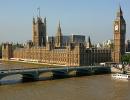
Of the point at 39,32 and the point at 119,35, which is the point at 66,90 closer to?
the point at 119,35

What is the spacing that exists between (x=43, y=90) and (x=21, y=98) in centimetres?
669

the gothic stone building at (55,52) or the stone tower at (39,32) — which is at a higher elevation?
the stone tower at (39,32)

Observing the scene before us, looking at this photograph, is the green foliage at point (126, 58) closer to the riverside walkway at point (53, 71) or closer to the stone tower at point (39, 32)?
the riverside walkway at point (53, 71)

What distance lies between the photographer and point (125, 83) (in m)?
54.0

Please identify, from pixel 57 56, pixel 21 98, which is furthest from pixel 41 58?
pixel 21 98

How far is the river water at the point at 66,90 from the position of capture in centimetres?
4144

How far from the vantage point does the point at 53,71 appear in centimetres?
6191

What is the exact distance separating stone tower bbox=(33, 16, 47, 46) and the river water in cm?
6773

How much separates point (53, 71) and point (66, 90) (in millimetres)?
15375

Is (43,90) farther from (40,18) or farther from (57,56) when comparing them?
(40,18)

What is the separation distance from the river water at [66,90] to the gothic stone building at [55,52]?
115 ft

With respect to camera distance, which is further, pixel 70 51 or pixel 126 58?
pixel 70 51

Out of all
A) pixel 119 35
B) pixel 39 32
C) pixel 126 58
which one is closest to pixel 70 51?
pixel 119 35

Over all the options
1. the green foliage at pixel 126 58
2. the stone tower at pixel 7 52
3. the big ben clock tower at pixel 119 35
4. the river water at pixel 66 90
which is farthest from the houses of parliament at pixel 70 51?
the river water at pixel 66 90
